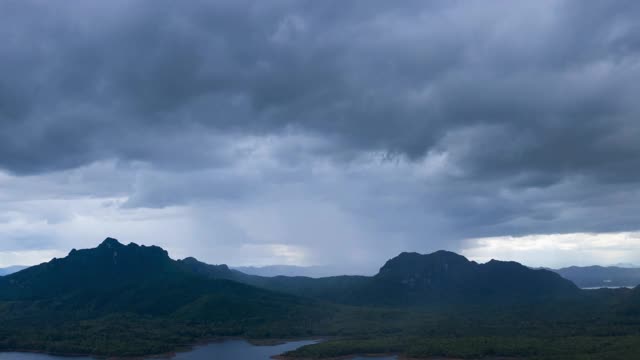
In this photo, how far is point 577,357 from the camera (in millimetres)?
190375

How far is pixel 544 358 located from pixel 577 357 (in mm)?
9291

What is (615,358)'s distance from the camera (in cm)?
18375

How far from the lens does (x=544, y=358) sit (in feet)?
643

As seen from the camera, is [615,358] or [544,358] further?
[544,358]

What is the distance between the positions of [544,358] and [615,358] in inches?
767

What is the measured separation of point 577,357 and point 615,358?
10202mm
